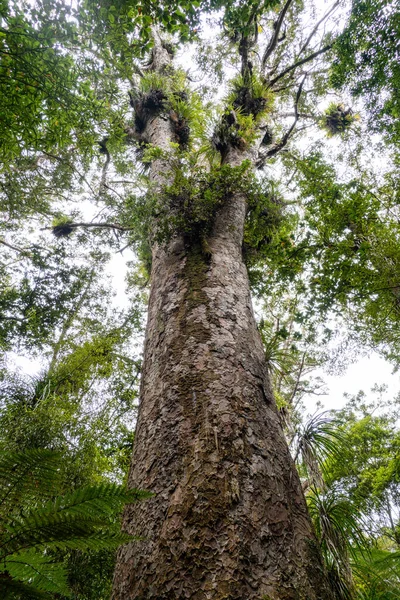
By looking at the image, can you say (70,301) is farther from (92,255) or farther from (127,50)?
(127,50)

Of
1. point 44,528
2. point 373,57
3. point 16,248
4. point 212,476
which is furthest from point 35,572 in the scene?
point 16,248

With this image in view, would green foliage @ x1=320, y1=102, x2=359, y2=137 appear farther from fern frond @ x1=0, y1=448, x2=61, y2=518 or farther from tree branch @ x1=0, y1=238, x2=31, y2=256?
fern frond @ x1=0, y1=448, x2=61, y2=518

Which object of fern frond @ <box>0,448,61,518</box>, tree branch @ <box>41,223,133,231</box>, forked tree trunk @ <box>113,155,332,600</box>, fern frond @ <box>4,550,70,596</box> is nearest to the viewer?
fern frond @ <box>4,550,70,596</box>

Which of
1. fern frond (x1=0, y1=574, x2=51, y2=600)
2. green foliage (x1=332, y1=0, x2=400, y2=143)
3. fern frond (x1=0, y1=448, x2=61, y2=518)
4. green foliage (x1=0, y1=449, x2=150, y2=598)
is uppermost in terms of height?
green foliage (x1=332, y1=0, x2=400, y2=143)

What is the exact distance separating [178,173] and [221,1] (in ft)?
6.67

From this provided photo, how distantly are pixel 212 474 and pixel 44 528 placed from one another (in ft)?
2.34

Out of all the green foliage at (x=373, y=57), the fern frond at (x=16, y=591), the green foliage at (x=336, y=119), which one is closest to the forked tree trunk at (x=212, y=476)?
the fern frond at (x=16, y=591)

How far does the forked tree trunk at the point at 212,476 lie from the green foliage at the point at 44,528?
0.45 m

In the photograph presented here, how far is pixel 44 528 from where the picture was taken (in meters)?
0.70

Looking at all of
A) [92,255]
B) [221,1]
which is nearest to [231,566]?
[221,1]

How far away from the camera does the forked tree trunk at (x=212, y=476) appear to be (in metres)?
1.05

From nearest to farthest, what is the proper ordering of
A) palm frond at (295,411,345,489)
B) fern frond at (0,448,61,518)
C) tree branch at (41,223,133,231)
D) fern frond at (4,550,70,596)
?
fern frond at (4,550,70,596) < fern frond at (0,448,61,518) < palm frond at (295,411,345,489) < tree branch at (41,223,133,231)

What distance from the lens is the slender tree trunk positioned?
3.44 ft

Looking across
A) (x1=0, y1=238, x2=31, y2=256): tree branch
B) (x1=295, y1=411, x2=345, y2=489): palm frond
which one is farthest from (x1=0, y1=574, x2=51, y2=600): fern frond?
(x1=0, y1=238, x2=31, y2=256): tree branch
